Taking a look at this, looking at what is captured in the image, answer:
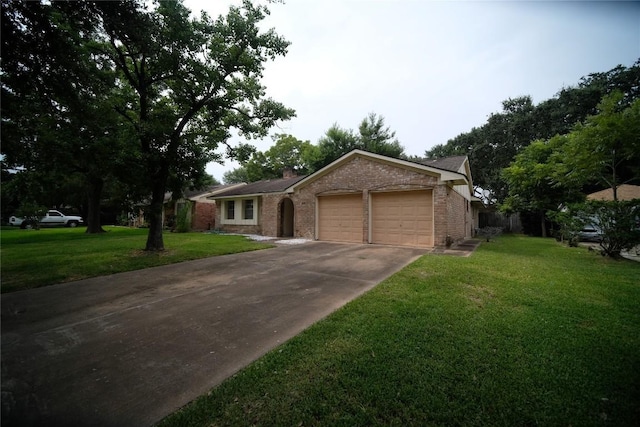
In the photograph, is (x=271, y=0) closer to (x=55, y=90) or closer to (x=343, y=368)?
(x=55, y=90)

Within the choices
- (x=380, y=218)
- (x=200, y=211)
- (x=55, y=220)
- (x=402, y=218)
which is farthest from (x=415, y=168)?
(x=55, y=220)

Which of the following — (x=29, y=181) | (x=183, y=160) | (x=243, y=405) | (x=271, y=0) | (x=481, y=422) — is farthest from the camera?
(x=183, y=160)

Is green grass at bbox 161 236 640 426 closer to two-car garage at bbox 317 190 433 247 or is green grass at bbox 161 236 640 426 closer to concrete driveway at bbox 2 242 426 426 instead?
concrete driveway at bbox 2 242 426 426

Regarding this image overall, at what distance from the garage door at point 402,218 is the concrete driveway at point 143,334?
474cm

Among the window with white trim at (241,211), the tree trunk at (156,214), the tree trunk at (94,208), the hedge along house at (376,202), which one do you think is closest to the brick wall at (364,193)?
the hedge along house at (376,202)

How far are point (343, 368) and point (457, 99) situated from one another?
16.3 metres

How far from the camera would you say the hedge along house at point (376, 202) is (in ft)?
31.8

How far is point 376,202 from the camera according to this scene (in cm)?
1129

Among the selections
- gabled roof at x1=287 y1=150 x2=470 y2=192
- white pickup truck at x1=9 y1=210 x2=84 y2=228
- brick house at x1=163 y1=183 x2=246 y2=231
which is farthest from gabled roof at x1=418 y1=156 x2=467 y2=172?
white pickup truck at x1=9 y1=210 x2=84 y2=228

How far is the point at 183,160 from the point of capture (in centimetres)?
848

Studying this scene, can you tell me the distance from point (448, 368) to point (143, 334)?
11.4 ft

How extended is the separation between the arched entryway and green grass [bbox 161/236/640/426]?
12062 millimetres

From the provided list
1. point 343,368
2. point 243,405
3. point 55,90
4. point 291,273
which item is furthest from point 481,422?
point 55,90

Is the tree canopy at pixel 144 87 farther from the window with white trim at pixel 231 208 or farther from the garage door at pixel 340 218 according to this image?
Result: the window with white trim at pixel 231 208
